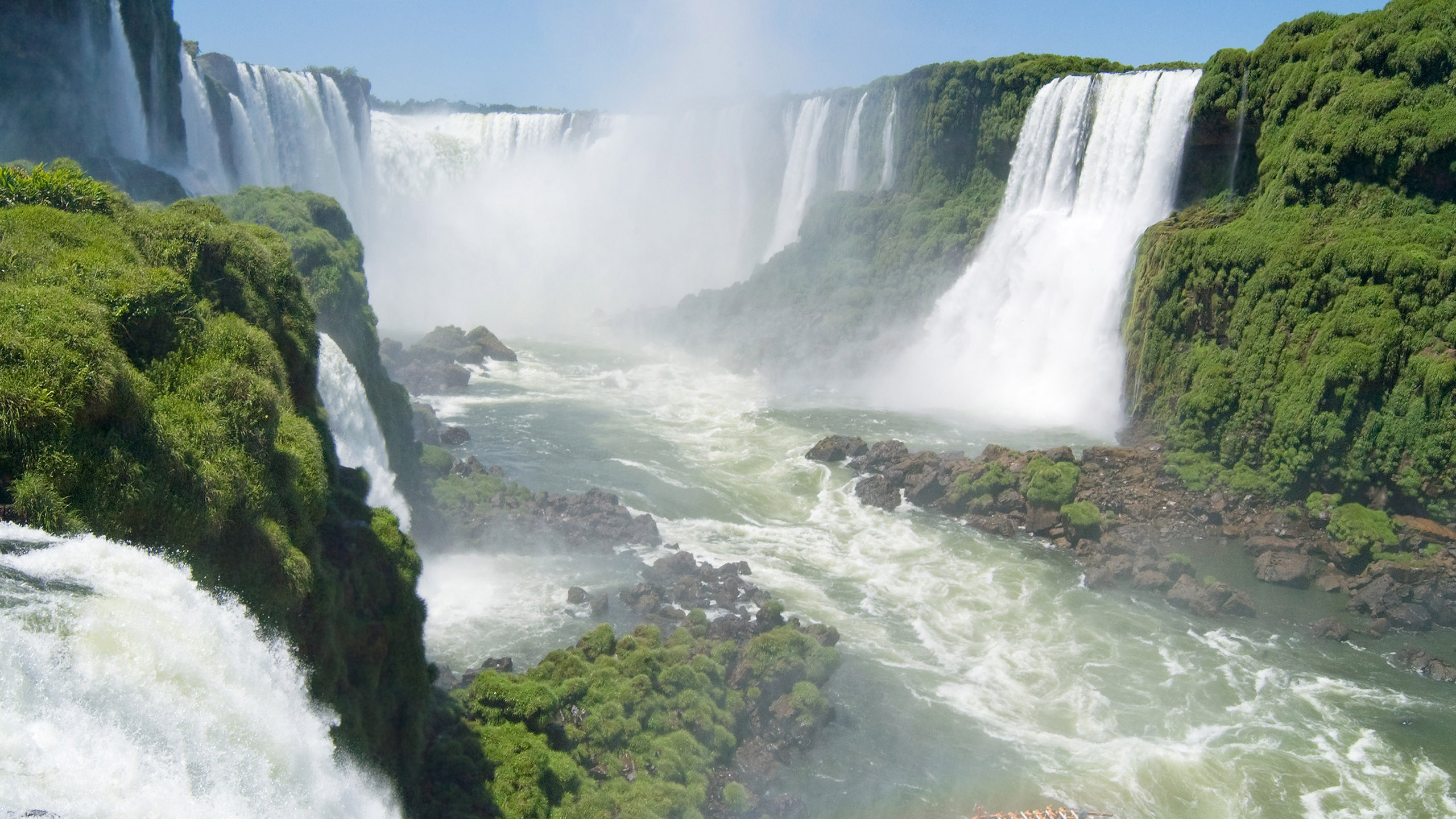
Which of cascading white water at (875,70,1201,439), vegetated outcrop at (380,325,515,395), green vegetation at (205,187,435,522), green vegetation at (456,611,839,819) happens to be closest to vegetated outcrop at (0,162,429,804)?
green vegetation at (456,611,839,819)

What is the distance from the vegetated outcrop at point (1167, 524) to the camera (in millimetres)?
19953

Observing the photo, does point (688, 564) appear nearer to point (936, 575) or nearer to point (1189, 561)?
point (936, 575)

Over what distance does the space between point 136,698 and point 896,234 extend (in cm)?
4426

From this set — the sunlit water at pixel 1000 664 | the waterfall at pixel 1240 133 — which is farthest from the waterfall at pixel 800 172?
the sunlit water at pixel 1000 664

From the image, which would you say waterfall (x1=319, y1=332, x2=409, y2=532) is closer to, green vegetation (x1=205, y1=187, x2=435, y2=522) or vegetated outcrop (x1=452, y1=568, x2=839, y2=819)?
green vegetation (x1=205, y1=187, x2=435, y2=522)

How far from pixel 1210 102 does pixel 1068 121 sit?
6795 millimetres

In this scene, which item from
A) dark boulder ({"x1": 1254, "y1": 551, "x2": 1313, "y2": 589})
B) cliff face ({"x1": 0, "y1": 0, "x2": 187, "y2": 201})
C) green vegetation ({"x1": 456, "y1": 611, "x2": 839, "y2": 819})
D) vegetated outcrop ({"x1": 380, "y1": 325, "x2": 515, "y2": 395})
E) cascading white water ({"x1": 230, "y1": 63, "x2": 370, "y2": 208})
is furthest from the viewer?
cascading white water ({"x1": 230, "y1": 63, "x2": 370, "y2": 208})

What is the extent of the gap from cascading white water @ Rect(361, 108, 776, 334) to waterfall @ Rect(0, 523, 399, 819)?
163ft

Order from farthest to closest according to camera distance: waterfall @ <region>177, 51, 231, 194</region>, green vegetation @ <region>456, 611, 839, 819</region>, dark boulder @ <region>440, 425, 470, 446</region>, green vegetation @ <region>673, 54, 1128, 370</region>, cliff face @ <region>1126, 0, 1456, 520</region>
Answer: green vegetation @ <region>673, 54, 1128, 370</region> < waterfall @ <region>177, 51, 231, 194</region> < dark boulder @ <region>440, 425, 470, 446</region> < cliff face @ <region>1126, 0, 1456, 520</region> < green vegetation @ <region>456, 611, 839, 819</region>

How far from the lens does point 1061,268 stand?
34750mm

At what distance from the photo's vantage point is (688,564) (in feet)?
66.7

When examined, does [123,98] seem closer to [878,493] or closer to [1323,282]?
[878,493]

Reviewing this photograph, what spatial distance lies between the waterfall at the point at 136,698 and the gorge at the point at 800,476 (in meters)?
0.03

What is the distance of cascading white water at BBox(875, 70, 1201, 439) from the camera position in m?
31.7
